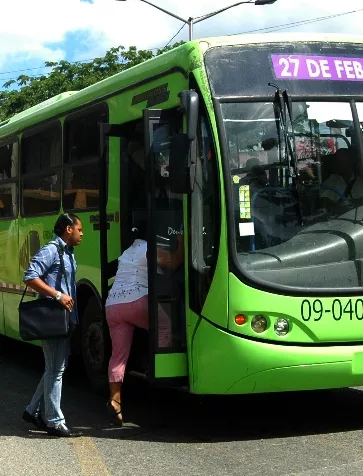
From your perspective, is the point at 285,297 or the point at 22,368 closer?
the point at 285,297

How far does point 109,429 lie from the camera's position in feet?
22.9

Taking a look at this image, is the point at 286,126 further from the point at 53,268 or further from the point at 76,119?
the point at 76,119

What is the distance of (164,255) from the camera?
21.3 ft

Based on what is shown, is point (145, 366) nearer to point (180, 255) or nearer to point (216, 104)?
point (180, 255)

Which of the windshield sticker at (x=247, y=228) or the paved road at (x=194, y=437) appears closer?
the paved road at (x=194, y=437)

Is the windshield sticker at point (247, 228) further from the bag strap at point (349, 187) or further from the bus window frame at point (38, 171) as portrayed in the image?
the bus window frame at point (38, 171)

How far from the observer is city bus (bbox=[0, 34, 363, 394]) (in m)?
6.05

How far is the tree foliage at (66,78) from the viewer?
31406 millimetres

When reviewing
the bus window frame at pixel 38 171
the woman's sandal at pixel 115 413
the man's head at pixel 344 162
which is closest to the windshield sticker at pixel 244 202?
the man's head at pixel 344 162

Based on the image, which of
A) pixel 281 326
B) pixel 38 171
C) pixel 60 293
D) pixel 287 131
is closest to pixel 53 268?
pixel 60 293

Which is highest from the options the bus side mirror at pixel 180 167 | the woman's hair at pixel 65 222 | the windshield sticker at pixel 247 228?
the bus side mirror at pixel 180 167

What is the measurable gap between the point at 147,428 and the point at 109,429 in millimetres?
325

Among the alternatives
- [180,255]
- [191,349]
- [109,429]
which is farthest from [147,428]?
[180,255]

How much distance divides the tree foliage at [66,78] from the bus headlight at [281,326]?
2558cm
